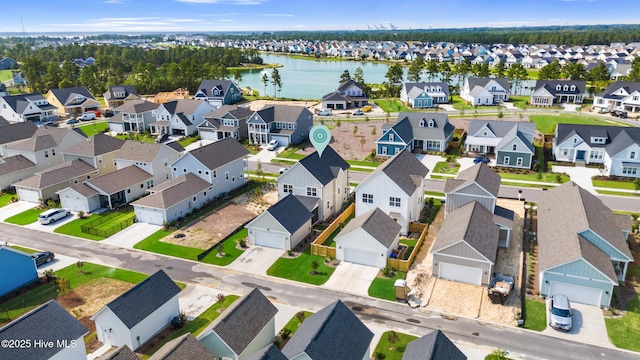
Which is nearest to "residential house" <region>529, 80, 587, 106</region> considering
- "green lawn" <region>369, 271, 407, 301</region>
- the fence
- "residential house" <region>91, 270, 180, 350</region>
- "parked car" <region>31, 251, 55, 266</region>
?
the fence

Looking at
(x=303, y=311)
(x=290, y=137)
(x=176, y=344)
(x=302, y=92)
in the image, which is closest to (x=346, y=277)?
(x=303, y=311)

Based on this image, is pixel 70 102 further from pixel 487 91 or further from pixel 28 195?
pixel 487 91

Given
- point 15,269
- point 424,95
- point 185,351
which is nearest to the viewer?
point 185,351

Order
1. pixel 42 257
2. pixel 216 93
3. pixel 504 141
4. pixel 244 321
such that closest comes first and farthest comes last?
pixel 244 321 → pixel 42 257 → pixel 504 141 → pixel 216 93

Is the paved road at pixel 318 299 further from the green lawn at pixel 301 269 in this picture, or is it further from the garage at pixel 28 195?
the garage at pixel 28 195

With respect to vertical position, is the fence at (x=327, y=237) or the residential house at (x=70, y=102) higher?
the residential house at (x=70, y=102)

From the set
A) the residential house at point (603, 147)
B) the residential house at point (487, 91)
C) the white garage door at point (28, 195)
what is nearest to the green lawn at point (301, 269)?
the white garage door at point (28, 195)

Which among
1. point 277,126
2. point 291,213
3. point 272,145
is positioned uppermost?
point 277,126

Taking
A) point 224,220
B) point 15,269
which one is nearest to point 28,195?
point 15,269
